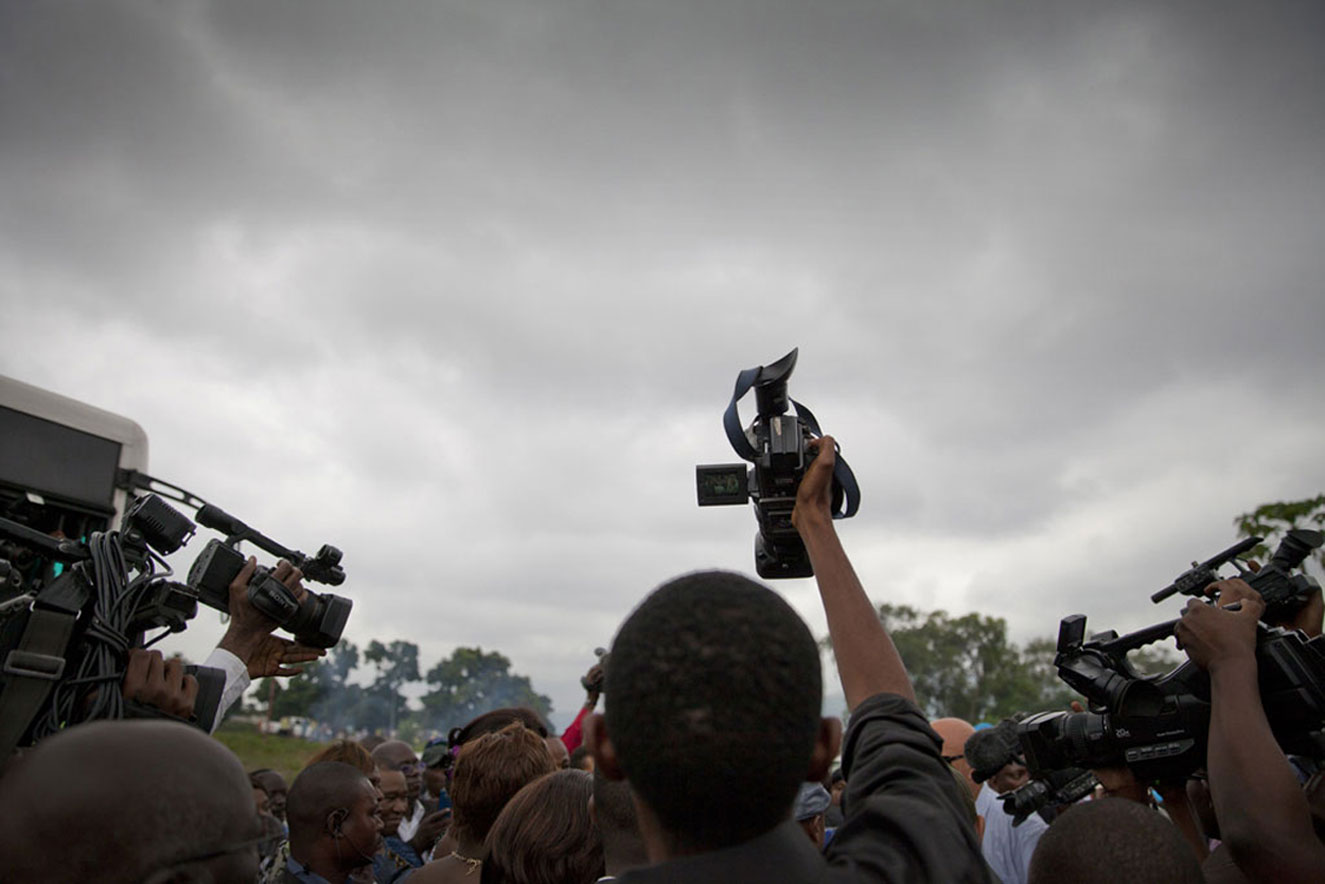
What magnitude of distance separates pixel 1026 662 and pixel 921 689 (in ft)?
19.3

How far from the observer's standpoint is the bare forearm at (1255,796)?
2256 millimetres

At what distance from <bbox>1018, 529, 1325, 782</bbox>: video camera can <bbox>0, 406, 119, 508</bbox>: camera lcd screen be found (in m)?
5.77

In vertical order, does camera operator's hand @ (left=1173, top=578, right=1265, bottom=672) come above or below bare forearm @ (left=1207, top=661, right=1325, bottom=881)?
above

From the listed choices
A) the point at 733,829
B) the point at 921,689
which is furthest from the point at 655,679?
the point at 921,689

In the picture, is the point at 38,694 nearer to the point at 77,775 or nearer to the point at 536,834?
the point at 77,775

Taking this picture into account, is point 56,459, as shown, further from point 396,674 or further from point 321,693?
point 396,674

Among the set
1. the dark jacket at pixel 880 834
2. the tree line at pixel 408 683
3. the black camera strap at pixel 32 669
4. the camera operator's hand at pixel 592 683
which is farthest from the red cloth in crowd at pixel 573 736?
the tree line at pixel 408 683

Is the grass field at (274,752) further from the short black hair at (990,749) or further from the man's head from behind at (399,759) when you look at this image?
the short black hair at (990,749)

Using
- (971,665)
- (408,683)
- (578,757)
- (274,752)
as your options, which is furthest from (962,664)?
(408,683)

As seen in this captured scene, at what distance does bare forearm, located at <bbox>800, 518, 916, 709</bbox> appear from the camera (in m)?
1.73

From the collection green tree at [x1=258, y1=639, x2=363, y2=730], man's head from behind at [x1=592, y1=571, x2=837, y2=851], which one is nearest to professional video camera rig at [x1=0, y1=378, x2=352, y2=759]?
man's head from behind at [x1=592, y1=571, x2=837, y2=851]

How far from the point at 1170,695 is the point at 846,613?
5.70 ft

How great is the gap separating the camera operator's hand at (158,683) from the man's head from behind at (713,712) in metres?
1.66

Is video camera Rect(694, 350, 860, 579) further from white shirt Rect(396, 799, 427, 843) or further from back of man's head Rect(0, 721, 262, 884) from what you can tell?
white shirt Rect(396, 799, 427, 843)
